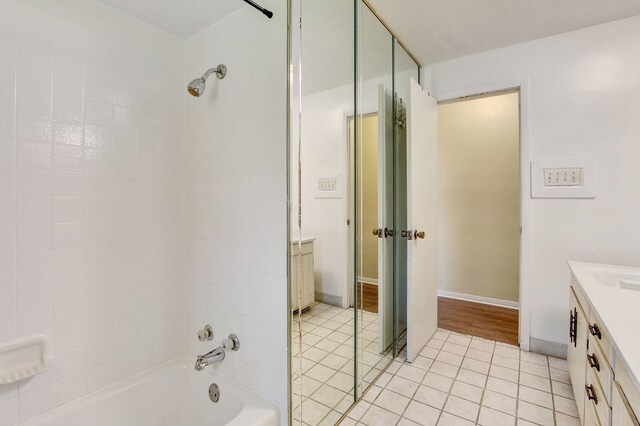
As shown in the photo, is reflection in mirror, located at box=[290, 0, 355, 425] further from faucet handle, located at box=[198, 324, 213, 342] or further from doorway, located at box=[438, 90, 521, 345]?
doorway, located at box=[438, 90, 521, 345]

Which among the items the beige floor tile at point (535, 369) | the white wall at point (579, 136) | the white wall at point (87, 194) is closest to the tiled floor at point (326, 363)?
the white wall at point (87, 194)

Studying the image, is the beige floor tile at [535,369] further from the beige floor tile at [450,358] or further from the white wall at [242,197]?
the white wall at [242,197]

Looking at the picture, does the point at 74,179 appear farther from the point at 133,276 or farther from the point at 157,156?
the point at 133,276

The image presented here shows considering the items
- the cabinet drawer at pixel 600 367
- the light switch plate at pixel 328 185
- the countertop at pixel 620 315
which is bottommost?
the cabinet drawer at pixel 600 367

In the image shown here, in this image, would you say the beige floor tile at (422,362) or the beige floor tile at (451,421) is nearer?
the beige floor tile at (451,421)

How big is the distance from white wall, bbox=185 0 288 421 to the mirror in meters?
0.07

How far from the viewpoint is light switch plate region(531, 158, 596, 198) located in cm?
205

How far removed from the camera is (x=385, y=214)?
6.80 feet

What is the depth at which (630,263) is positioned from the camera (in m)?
1.97

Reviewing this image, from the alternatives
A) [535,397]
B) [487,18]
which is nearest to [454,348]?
[535,397]

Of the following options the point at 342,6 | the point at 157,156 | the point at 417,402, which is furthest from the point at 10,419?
the point at 342,6

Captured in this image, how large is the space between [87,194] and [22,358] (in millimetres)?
716

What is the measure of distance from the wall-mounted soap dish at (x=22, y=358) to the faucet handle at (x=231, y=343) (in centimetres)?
74

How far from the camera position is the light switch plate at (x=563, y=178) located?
6.74ft
